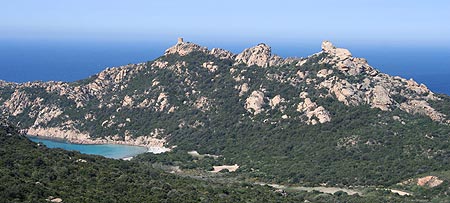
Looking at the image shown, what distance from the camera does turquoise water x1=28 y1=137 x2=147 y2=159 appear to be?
297ft

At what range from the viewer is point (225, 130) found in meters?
96.1

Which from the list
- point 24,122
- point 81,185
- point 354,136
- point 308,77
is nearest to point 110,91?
point 24,122

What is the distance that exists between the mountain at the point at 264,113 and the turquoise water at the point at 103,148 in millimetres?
2753

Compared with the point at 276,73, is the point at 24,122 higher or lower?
lower

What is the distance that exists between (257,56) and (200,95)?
41.7 ft

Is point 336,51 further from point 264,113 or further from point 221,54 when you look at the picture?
point 221,54

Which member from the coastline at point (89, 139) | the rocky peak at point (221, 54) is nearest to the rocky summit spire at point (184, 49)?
the rocky peak at point (221, 54)

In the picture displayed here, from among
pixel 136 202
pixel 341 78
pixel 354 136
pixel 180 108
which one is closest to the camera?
pixel 136 202

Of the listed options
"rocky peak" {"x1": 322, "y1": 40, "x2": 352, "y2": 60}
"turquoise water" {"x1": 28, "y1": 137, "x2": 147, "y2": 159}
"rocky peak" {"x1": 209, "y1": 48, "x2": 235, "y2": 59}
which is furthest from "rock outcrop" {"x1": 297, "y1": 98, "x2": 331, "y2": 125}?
"rocky peak" {"x1": 209, "y1": 48, "x2": 235, "y2": 59}

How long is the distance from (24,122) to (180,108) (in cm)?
2558

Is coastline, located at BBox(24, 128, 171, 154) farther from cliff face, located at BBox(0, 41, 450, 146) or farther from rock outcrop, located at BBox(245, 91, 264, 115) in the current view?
rock outcrop, located at BBox(245, 91, 264, 115)

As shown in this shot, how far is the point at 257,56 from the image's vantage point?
110438mm

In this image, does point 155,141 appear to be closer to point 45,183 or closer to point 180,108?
point 180,108

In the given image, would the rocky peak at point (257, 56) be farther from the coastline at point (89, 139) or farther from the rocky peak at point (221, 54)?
the coastline at point (89, 139)
